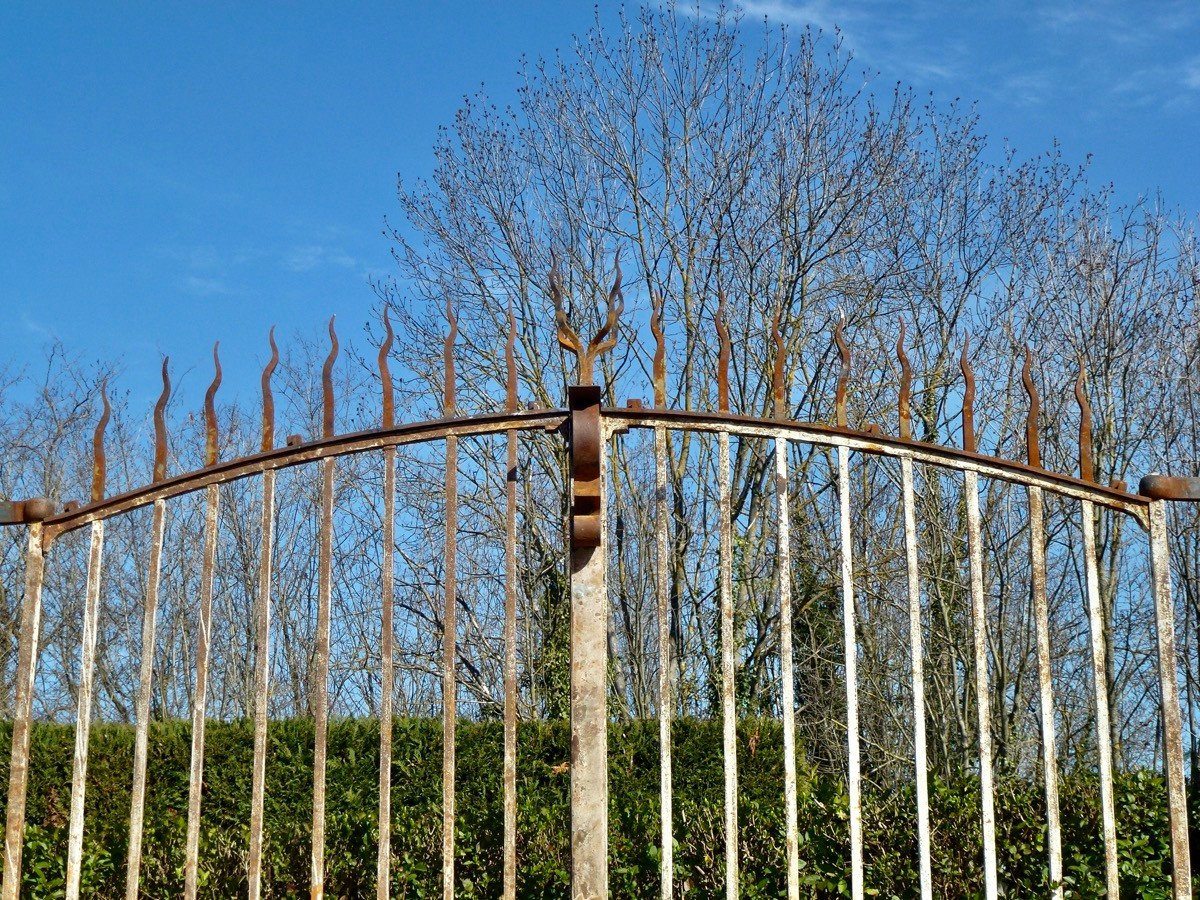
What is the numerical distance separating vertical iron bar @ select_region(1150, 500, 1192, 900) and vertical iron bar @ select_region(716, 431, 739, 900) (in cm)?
138

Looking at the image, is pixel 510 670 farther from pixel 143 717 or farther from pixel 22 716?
pixel 22 716

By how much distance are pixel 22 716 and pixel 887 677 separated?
8.82 metres

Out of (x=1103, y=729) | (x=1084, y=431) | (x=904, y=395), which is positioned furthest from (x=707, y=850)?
(x=1084, y=431)

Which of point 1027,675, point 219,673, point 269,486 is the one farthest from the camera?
point 219,673

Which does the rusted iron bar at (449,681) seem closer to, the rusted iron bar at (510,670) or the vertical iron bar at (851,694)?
the rusted iron bar at (510,670)

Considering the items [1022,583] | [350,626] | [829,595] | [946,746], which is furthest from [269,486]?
[350,626]

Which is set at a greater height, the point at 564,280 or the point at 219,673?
the point at 564,280

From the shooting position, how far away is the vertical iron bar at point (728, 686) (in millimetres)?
3484

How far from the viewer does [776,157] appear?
12750 mm

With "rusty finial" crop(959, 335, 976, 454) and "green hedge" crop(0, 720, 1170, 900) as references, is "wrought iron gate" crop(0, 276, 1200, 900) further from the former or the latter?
"green hedge" crop(0, 720, 1170, 900)

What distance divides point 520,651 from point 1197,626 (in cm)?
690

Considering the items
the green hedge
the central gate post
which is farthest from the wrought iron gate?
the green hedge

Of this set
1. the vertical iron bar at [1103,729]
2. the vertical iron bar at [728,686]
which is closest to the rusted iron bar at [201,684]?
the vertical iron bar at [728,686]

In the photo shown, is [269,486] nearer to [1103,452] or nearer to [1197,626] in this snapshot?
[1103,452]
